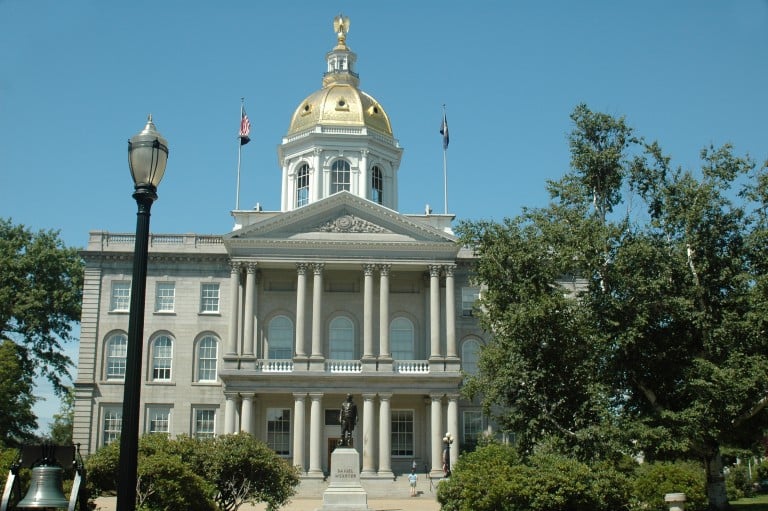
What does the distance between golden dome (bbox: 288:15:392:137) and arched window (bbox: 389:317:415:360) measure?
14.1 meters

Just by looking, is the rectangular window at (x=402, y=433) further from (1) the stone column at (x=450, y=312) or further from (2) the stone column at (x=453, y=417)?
(1) the stone column at (x=450, y=312)

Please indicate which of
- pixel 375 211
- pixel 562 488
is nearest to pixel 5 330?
pixel 375 211

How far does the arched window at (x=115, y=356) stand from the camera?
52750mm

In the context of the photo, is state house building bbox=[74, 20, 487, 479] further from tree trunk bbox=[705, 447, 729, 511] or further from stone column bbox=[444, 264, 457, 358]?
tree trunk bbox=[705, 447, 729, 511]

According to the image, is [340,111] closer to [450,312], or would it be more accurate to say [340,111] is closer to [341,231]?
[341,231]

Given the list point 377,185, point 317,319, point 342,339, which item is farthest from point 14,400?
point 377,185

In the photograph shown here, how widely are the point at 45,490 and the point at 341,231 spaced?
42.1m

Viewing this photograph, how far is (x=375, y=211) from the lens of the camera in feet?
168

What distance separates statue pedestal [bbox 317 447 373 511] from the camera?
32.3 m

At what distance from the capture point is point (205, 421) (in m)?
52.1

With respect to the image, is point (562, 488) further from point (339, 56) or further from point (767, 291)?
point (339, 56)

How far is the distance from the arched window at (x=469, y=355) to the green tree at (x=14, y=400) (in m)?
24.7

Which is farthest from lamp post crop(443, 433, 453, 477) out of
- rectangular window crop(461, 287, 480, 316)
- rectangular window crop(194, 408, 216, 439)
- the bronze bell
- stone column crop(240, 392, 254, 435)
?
the bronze bell

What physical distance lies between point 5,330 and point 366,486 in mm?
24858
